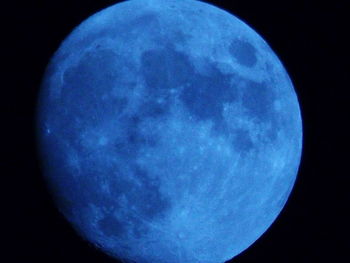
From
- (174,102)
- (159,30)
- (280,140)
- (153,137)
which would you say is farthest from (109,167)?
(280,140)

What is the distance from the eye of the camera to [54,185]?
3557 mm

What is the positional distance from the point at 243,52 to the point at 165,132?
3.06 feet

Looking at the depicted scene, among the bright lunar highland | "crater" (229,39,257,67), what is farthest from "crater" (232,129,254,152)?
"crater" (229,39,257,67)

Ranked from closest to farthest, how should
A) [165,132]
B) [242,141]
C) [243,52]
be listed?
1. [165,132]
2. [242,141]
3. [243,52]

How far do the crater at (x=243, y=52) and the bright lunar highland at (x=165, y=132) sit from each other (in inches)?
0.4

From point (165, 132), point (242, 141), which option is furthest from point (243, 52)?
point (165, 132)

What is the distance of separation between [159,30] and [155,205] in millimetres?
1290

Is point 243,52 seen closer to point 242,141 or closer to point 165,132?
point 242,141

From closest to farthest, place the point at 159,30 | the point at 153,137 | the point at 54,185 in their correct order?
the point at 153,137, the point at 159,30, the point at 54,185

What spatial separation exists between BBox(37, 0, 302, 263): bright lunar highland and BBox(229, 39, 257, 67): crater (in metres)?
0.01

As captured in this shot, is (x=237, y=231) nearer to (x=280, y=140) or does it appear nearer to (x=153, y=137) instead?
(x=280, y=140)

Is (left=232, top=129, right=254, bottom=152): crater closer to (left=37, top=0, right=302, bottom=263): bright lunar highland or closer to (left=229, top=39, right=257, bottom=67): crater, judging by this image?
(left=37, top=0, right=302, bottom=263): bright lunar highland

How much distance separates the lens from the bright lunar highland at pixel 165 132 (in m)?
3.08

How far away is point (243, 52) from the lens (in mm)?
3426
